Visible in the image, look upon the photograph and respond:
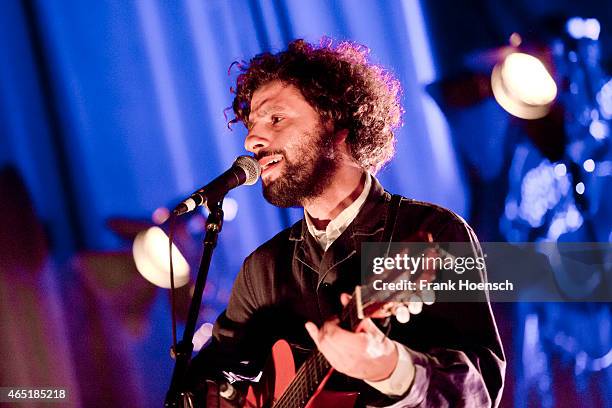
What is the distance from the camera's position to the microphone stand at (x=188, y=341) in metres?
1.60

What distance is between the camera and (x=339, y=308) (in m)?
1.84

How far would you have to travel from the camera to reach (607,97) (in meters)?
2.13

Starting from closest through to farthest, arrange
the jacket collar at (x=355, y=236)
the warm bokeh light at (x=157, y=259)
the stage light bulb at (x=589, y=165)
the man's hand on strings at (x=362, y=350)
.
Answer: the man's hand on strings at (x=362, y=350) < the jacket collar at (x=355, y=236) < the stage light bulb at (x=589, y=165) < the warm bokeh light at (x=157, y=259)

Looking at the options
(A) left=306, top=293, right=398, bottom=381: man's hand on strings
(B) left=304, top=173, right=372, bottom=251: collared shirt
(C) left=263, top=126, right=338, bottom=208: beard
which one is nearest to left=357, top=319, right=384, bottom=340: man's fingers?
(A) left=306, top=293, right=398, bottom=381: man's hand on strings

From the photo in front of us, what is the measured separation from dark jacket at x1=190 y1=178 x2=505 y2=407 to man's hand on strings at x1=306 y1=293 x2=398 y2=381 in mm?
81

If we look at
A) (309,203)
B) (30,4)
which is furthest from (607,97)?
(30,4)

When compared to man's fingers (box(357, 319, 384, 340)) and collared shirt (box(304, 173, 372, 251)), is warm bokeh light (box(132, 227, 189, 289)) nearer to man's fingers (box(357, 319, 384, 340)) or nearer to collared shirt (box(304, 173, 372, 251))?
collared shirt (box(304, 173, 372, 251))

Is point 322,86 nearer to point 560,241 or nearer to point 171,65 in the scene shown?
point 171,65

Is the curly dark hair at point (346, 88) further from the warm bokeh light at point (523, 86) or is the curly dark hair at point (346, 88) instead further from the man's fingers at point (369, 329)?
the man's fingers at point (369, 329)

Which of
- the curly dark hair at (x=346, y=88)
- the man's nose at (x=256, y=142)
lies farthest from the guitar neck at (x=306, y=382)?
the curly dark hair at (x=346, y=88)

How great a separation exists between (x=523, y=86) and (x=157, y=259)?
1.44 meters

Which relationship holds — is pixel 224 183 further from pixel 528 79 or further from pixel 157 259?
pixel 528 79

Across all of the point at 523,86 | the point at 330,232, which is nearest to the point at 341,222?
the point at 330,232

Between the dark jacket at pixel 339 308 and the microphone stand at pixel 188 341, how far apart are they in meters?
0.22
